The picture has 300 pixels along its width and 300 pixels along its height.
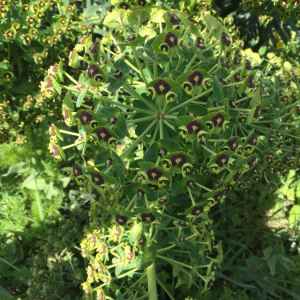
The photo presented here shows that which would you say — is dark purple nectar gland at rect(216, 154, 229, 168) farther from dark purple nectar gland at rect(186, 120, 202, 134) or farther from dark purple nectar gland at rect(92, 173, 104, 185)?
dark purple nectar gland at rect(92, 173, 104, 185)

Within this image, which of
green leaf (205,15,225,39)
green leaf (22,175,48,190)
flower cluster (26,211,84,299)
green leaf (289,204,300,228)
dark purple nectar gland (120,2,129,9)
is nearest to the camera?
green leaf (205,15,225,39)

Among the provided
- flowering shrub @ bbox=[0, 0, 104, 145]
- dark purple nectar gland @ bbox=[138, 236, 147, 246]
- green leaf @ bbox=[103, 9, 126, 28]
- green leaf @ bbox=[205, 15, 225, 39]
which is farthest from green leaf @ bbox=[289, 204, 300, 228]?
green leaf @ bbox=[103, 9, 126, 28]

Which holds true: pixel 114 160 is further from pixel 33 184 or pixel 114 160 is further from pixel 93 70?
pixel 33 184

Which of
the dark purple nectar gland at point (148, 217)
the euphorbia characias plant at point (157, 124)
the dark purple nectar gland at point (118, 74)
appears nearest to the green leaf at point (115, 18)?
the euphorbia characias plant at point (157, 124)

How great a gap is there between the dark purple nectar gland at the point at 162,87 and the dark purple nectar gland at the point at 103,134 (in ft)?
0.70

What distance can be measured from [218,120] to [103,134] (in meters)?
0.39

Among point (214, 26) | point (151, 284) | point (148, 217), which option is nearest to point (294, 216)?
point (151, 284)

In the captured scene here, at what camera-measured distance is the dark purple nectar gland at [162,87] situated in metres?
1.18

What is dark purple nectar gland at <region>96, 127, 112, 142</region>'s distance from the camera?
3.87 ft

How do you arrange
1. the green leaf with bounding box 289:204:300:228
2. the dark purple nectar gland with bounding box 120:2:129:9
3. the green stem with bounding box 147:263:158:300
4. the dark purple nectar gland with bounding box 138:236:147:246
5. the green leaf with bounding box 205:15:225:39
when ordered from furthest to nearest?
the green leaf with bounding box 289:204:300:228 < the dark purple nectar gland with bounding box 120:2:129:9 < the green stem with bounding box 147:263:158:300 < the dark purple nectar gland with bounding box 138:236:147:246 < the green leaf with bounding box 205:15:225:39

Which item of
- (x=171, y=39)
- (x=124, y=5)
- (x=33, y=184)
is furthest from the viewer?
(x=33, y=184)

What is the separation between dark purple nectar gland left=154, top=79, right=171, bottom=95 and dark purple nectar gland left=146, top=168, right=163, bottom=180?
0.26 metres

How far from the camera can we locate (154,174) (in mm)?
1221

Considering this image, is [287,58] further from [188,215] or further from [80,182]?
[80,182]
